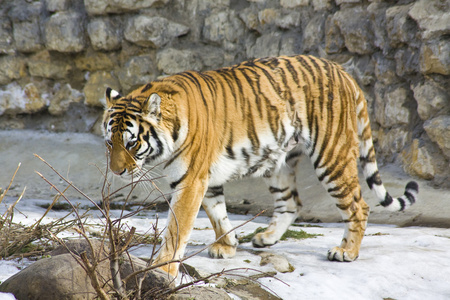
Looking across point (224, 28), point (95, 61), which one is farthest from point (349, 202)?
point (95, 61)

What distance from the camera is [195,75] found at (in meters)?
3.52

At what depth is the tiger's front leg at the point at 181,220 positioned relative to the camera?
296 cm

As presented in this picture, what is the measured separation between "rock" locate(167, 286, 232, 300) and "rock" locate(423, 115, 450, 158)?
10.00ft

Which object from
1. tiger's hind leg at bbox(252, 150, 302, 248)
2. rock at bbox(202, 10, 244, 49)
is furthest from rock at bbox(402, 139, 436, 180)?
rock at bbox(202, 10, 244, 49)

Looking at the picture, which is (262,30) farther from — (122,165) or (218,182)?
(122,165)

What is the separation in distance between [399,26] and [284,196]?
2159 mm

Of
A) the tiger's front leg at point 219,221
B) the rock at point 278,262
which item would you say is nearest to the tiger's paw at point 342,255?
the rock at point 278,262

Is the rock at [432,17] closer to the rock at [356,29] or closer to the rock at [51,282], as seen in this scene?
the rock at [356,29]

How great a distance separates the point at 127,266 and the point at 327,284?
124 cm

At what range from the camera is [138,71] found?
6.73 meters

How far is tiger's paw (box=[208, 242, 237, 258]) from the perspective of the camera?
3402mm

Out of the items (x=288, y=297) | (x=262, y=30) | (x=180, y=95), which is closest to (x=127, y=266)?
(x=288, y=297)

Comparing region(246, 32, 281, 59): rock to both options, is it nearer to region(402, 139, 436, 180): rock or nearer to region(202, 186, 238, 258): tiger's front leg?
region(402, 139, 436, 180): rock

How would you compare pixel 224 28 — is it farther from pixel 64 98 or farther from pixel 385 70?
pixel 64 98
